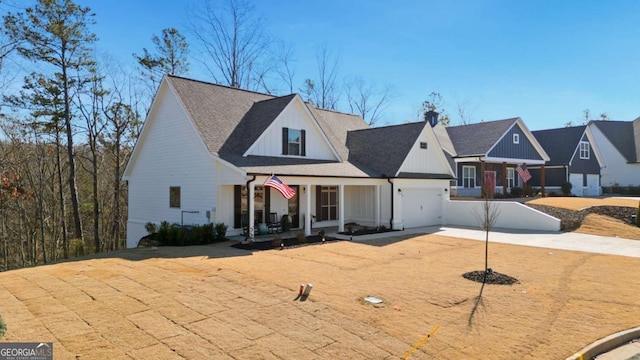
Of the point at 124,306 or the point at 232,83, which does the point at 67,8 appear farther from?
the point at 124,306

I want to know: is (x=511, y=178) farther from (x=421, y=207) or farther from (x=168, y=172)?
(x=168, y=172)

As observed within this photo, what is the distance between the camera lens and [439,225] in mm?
22172

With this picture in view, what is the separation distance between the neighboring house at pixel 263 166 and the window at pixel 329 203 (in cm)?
5

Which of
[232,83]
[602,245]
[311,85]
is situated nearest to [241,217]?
[602,245]

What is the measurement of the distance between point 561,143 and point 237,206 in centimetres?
3407

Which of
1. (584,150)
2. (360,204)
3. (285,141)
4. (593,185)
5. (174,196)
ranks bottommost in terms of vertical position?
(360,204)

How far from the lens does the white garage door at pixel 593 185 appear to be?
123ft

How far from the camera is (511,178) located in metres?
34.2

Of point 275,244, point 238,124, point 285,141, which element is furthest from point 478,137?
point 275,244

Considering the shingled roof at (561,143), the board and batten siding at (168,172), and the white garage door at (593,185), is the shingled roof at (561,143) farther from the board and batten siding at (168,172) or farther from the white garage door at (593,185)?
the board and batten siding at (168,172)

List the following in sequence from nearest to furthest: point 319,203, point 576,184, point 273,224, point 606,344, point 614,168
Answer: point 606,344
point 273,224
point 319,203
point 576,184
point 614,168

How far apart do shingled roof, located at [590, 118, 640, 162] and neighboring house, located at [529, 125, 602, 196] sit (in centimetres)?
517

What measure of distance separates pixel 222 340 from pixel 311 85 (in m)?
35.5

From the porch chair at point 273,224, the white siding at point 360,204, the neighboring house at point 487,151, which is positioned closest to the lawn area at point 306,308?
the porch chair at point 273,224
